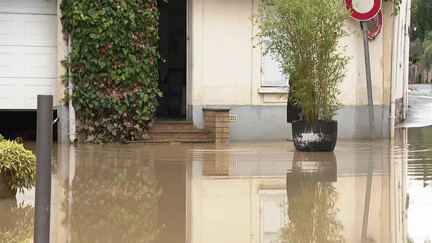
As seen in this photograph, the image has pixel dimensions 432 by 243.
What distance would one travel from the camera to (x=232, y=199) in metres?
8.06

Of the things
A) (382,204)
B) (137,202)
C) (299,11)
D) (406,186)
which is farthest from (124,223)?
(299,11)

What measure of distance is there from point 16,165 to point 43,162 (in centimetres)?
387

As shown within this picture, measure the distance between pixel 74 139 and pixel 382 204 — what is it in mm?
8960

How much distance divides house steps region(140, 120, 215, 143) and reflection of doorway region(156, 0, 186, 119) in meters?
4.80

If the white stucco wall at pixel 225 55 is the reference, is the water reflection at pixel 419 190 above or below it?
below

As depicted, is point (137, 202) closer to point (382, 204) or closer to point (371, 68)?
point (382, 204)

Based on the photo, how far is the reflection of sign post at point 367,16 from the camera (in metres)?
16.2

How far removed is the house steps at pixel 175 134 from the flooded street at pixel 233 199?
8.59 ft

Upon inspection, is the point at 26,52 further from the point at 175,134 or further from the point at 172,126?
the point at 175,134

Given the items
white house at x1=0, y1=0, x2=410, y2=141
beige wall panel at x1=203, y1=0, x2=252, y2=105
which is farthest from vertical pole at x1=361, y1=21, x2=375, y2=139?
beige wall panel at x1=203, y1=0, x2=252, y2=105

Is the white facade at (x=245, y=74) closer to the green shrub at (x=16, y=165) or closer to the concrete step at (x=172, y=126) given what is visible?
the concrete step at (x=172, y=126)

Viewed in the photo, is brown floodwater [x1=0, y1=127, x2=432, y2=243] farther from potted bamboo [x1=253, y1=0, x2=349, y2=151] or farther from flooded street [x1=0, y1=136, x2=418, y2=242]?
potted bamboo [x1=253, y1=0, x2=349, y2=151]

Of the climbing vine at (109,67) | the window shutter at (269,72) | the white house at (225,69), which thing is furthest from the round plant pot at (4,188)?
the window shutter at (269,72)

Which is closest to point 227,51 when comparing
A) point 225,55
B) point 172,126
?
point 225,55
